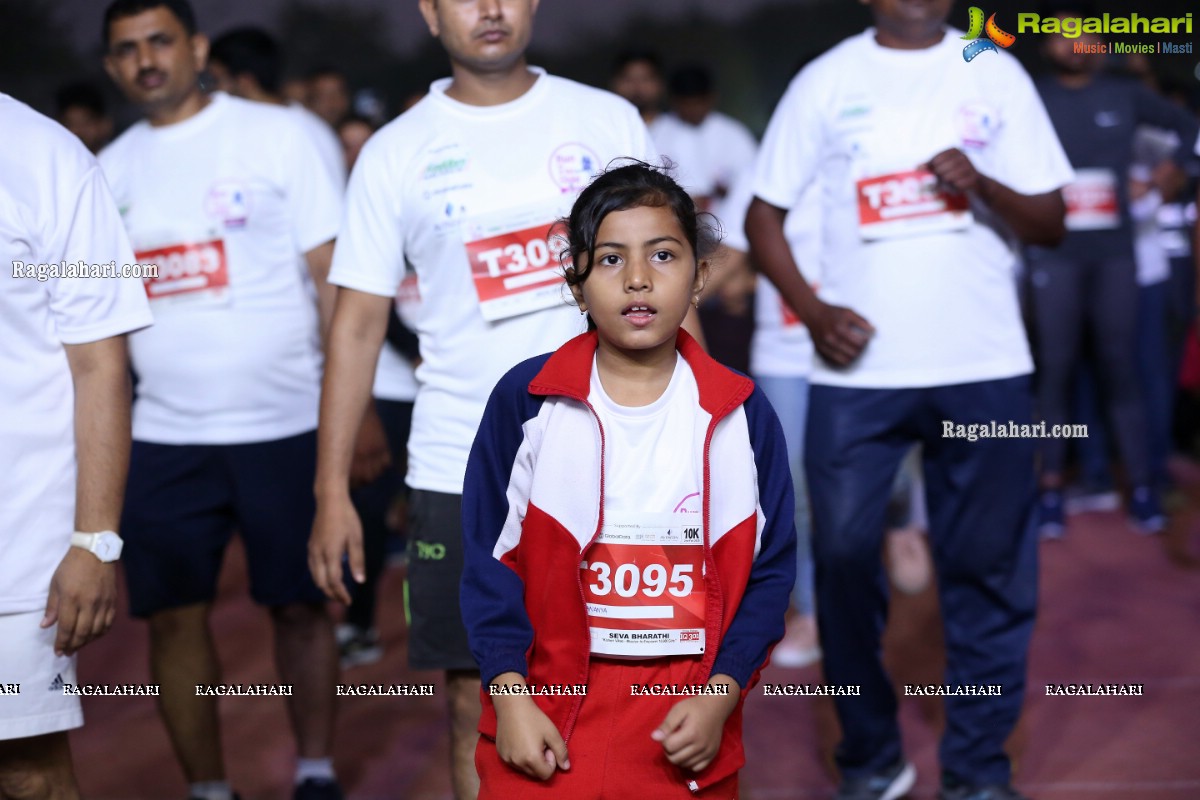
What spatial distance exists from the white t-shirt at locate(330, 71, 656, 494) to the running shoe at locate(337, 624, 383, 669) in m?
1.83

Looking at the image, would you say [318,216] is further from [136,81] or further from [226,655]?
[226,655]

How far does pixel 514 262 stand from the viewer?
220 centimetres

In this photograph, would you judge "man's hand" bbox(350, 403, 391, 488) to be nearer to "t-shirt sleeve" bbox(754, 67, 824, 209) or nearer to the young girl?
"t-shirt sleeve" bbox(754, 67, 824, 209)

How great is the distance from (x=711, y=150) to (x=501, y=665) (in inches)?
178

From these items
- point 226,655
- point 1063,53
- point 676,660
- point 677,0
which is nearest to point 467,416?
point 676,660

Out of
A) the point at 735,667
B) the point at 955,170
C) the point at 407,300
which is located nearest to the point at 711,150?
the point at 407,300

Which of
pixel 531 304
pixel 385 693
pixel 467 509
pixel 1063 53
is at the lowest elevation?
pixel 385 693

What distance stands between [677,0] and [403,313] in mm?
4160

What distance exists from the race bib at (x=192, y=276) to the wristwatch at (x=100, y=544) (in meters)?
0.90

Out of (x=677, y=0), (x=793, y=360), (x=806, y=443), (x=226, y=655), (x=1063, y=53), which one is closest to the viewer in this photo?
(x=806, y=443)

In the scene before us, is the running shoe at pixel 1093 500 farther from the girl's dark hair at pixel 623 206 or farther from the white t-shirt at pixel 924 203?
the girl's dark hair at pixel 623 206

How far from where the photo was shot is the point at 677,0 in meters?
7.34

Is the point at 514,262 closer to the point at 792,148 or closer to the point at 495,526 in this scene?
the point at 495,526

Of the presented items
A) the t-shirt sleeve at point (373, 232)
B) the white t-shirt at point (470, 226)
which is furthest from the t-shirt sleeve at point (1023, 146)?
the t-shirt sleeve at point (373, 232)
